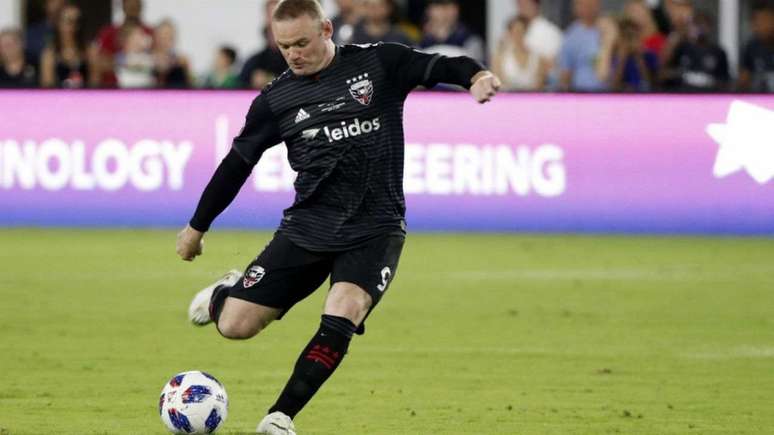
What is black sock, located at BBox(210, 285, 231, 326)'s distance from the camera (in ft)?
26.6

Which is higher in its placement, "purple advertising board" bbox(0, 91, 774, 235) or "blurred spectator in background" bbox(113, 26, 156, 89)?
"blurred spectator in background" bbox(113, 26, 156, 89)

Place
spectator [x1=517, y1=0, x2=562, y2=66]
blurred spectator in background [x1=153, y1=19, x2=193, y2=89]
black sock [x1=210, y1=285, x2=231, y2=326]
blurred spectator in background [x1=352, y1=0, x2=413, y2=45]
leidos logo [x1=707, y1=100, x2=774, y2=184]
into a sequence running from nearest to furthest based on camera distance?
black sock [x1=210, y1=285, x2=231, y2=326], leidos logo [x1=707, y1=100, x2=774, y2=184], blurred spectator in background [x1=352, y1=0, x2=413, y2=45], blurred spectator in background [x1=153, y1=19, x2=193, y2=89], spectator [x1=517, y1=0, x2=562, y2=66]

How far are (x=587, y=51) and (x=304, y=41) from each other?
11585 millimetres

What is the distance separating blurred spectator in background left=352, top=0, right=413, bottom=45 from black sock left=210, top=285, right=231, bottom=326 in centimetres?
931

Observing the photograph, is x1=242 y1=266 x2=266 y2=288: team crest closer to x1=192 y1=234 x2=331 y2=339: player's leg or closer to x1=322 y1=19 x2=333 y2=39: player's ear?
x1=192 y1=234 x2=331 y2=339: player's leg

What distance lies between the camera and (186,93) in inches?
693

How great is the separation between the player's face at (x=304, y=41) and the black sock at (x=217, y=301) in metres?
1.16

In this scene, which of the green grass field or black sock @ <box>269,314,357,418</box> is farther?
the green grass field

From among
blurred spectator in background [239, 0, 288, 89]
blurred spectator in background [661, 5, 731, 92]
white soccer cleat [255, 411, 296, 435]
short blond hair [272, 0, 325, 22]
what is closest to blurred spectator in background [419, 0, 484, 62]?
blurred spectator in background [239, 0, 288, 89]

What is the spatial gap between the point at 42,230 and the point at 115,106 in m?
1.53

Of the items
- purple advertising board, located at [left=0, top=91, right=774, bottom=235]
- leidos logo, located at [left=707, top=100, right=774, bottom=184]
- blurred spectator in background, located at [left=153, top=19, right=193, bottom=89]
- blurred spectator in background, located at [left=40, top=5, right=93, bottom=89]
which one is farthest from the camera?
blurred spectator in background, located at [left=40, top=5, right=93, bottom=89]

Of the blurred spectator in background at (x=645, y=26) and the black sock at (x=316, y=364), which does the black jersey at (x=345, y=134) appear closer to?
the black sock at (x=316, y=364)

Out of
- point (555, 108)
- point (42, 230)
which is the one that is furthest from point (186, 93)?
point (555, 108)

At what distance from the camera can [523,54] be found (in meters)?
18.7
